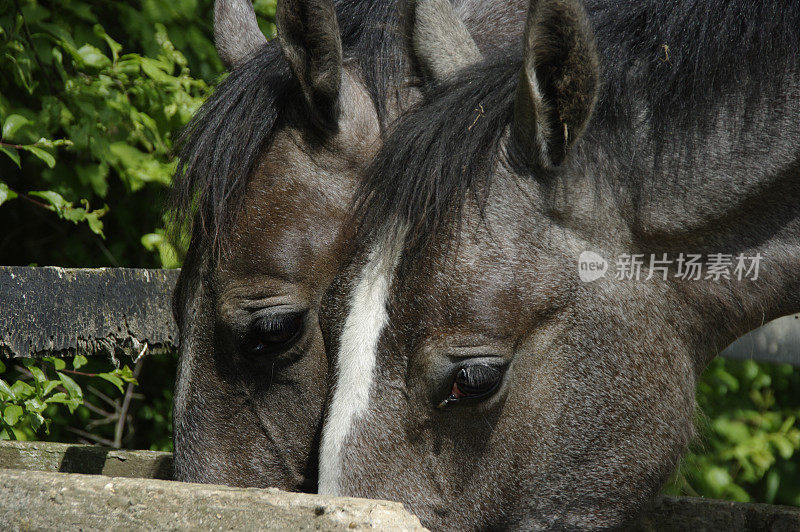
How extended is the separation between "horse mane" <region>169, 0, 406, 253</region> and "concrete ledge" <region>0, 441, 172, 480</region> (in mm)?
665

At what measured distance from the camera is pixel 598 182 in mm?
1862

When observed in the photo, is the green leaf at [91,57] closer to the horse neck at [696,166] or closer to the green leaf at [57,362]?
the green leaf at [57,362]

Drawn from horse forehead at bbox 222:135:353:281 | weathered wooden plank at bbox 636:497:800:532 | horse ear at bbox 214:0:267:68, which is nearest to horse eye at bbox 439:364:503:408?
horse forehead at bbox 222:135:353:281

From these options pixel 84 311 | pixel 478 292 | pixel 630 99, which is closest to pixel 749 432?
pixel 630 99

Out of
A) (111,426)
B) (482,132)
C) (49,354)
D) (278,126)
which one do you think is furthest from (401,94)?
(111,426)

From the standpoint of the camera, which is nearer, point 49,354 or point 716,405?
point 49,354

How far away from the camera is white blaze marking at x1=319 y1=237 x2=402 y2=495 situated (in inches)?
69.9

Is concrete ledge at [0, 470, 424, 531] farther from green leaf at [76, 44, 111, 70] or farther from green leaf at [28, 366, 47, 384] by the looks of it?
green leaf at [76, 44, 111, 70]

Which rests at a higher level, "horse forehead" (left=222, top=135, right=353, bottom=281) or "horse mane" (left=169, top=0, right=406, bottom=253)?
"horse mane" (left=169, top=0, right=406, bottom=253)

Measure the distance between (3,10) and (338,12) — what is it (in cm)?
155

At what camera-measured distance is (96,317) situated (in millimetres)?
2561

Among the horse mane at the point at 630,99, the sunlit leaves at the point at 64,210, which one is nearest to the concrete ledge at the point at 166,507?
the horse mane at the point at 630,99

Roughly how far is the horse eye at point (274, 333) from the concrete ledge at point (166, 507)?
80 cm

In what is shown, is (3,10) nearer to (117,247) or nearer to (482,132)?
(117,247)
